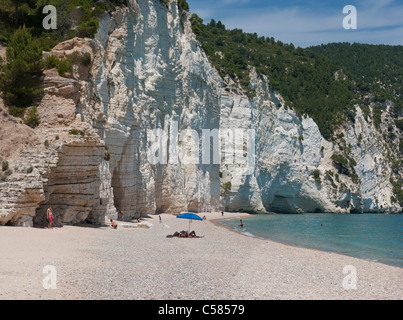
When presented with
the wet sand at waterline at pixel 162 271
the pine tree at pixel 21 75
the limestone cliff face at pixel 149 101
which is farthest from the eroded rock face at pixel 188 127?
the wet sand at waterline at pixel 162 271

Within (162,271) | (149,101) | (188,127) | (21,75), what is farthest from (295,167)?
(162,271)

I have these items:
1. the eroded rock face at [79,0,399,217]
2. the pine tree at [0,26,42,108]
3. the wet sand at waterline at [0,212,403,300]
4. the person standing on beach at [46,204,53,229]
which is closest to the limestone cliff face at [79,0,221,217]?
the eroded rock face at [79,0,399,217]

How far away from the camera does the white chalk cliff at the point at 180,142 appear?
2486 centimetres

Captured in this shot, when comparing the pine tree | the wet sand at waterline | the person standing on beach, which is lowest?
the wet sand at waterline

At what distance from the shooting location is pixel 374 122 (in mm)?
77375

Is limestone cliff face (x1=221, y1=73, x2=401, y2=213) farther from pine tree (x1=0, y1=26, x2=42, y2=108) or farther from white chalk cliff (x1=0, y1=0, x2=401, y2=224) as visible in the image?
pine tree (x1=0, y1=26, x2=42, y2=108)

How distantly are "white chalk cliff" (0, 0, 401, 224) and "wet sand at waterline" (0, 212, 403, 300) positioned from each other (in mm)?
3948

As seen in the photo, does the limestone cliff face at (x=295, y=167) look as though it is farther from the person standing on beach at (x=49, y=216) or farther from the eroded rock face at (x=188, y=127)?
the person standing on beach at (x=49, y=216)

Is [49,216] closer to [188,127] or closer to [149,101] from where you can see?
[149,101]

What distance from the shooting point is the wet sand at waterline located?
30.7 ft

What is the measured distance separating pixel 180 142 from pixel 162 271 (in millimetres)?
29767

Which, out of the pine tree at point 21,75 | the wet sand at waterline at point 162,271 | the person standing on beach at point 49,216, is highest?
the pine tree at point 21,75

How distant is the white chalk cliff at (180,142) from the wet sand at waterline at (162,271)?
13.0 feet

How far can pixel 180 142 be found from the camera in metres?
41.2
